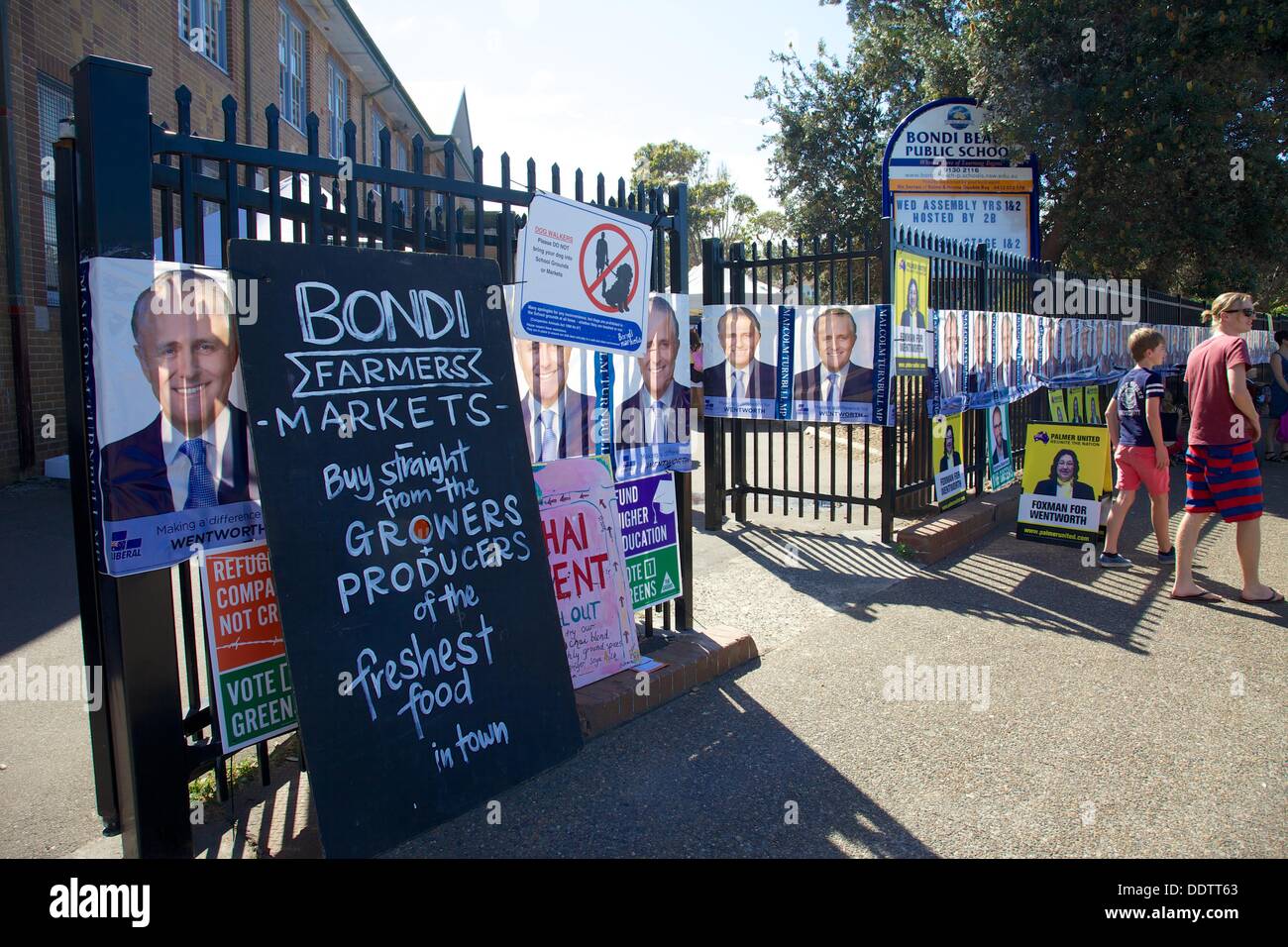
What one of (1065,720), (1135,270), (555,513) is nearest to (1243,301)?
(1065,720)

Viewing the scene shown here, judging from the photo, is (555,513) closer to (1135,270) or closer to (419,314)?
(419,314)

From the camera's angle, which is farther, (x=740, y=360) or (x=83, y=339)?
(x=740, y=360)

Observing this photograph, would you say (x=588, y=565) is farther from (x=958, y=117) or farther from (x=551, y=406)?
(x=958, y=117)

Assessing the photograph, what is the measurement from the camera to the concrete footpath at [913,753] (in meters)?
3.30

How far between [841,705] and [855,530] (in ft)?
13.6

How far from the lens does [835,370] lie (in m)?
Result: 7.64

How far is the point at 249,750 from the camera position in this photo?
4.03m

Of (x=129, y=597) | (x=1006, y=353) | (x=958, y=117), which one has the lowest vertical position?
(x=129, y=597)

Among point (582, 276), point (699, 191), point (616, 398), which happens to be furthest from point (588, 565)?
point (699, 191)

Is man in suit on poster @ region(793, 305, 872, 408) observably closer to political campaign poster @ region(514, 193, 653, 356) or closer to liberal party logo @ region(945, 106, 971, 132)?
political campaign poster @ region(514, 193, 653, 356)

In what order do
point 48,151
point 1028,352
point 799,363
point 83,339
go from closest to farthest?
1. point 83,339
2. point 799,363
3. point 1028,352
4. point 48,151

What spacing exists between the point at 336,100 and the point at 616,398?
20519mm

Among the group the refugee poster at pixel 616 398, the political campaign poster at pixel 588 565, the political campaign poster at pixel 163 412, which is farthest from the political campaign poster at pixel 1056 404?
the political campaign poster at pixel 163 412

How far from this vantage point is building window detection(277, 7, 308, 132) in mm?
18062
